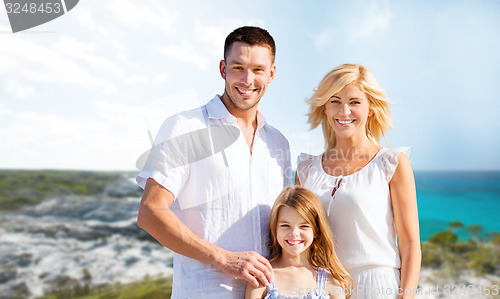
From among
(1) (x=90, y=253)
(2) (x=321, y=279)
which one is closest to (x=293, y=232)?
(2) (x=321, y=279)

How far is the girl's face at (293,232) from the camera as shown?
2.30m

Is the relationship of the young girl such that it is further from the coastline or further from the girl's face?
the coastline

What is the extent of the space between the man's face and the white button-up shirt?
0.21 metres

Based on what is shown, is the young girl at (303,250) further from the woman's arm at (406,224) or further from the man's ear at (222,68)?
the man's ear at (222,68)

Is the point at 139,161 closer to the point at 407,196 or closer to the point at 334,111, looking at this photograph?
the point at 334,111

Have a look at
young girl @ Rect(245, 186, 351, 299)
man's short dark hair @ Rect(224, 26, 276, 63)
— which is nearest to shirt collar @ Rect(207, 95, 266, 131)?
man's short dark hair @ Rect(224, 26, 276, 63)

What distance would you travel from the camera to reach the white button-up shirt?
223cm

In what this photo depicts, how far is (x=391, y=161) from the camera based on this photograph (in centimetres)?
248

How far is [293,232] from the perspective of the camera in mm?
2301

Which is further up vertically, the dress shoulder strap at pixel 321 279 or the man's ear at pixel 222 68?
the man's ear at pixel 222 68

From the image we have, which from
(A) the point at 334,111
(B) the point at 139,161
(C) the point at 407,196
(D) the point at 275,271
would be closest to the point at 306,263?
(D) the point at 275,271

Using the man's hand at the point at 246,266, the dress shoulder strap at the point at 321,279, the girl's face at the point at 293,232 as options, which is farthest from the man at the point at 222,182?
the dress shoulder strap at the point at 321,279

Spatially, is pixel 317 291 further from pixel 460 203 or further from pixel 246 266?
pixel 460 203

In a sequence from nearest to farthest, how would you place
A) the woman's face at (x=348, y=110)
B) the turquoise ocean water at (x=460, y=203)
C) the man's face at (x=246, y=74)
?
the man's face at (x=246, y=74)
the woman's face at (x=348, y=110)
the turquoise ocean water at (x=460, y=203)
